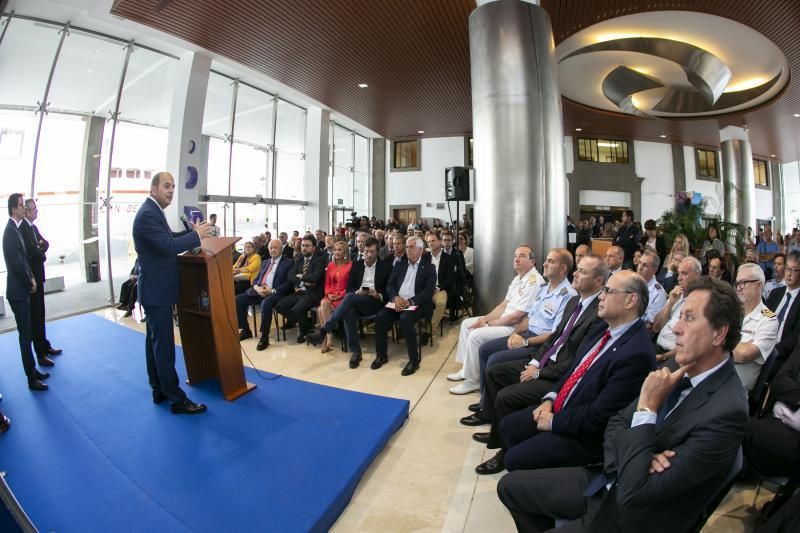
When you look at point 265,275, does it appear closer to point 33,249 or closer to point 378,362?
point 378,362

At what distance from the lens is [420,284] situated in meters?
4.45

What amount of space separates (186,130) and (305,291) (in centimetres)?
537

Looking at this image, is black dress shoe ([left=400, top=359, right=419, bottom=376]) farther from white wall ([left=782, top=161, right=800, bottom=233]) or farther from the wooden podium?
white wall ([left=782, top=161, right=800, bottom=233])

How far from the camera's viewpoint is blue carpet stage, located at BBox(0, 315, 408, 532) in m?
1.92

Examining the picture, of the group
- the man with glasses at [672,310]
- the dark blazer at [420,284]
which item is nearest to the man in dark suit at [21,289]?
the dark blazer at [420,284]

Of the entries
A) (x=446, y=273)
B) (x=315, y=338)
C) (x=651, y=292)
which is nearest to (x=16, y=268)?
(x=315, y=338)

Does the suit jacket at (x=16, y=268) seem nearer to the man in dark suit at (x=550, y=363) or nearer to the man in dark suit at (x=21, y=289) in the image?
the man in dark suit at (x=21, y=289)

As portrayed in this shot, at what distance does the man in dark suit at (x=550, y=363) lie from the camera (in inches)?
90.7

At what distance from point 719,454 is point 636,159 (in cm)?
1696

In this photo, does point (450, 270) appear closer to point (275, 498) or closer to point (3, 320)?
point (275, 498)

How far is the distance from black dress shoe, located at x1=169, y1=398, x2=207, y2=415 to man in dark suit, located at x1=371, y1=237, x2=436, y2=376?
1.69m

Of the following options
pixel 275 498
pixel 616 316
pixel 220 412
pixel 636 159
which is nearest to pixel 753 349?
pixel 616 316

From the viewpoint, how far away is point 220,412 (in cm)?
294

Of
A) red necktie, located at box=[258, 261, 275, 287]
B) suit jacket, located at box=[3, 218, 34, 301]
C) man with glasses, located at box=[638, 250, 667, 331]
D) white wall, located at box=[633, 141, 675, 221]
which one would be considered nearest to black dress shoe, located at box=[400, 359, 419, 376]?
man with glasses, located at box=[638, 250, 667, 331]
